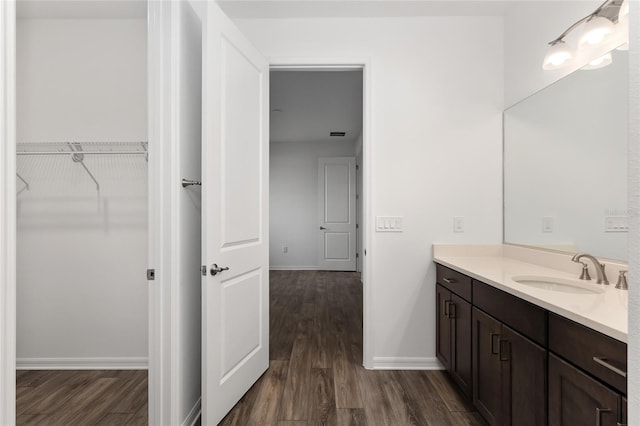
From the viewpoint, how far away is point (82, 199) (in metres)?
2.38

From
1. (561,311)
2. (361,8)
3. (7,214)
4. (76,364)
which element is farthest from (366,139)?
(76,364)

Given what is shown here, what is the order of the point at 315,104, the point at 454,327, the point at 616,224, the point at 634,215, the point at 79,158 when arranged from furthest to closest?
the point at 315,104 < the point at 79,158 < the point at 454,327 < the point at 616,224 < the point at 634,215

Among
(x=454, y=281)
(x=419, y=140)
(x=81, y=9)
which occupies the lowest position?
(x=454, y=281)

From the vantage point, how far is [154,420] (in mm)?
1547

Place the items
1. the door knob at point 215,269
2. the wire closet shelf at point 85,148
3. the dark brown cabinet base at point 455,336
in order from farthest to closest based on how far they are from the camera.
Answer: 1. the wire closet shelf at point 85,148
2. the dark brown cabinet base at point 455,336
3. the door knob at point 215,269

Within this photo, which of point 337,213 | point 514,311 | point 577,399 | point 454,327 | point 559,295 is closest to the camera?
point 577,399

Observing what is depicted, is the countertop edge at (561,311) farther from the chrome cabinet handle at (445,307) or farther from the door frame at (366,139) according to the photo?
the door frame at (366,139)

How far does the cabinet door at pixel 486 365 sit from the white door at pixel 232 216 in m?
1.36

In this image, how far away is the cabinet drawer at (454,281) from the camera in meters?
1.86

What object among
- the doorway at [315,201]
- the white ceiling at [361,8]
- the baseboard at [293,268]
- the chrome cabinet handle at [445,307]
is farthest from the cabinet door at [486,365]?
the baseboard at [293,268]

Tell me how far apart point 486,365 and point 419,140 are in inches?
61.2

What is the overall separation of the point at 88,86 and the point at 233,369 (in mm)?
2323

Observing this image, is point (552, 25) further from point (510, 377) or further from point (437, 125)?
point (510, 377)

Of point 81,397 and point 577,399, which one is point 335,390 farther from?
point 81,397
